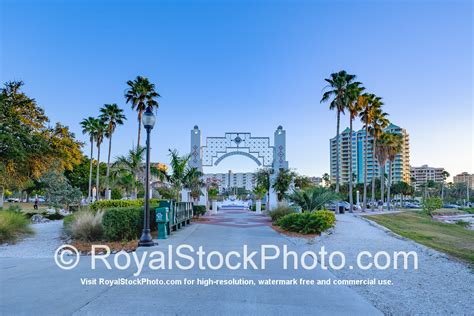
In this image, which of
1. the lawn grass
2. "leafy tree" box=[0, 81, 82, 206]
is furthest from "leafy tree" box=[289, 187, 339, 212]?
"leafy tree" box=[0, 81, 82, 206]

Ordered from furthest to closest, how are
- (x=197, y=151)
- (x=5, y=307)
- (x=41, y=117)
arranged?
(x=197, y=151)
(x=41, y=117)
(x=5, y=307)

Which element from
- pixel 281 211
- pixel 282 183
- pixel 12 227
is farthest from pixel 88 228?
pixel 282 183

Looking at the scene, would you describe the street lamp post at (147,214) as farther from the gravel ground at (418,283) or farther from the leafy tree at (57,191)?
the leafy tree at (57,191)

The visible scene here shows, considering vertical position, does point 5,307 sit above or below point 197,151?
below

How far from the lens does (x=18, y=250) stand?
10.8 m

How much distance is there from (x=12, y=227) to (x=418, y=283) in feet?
41.6

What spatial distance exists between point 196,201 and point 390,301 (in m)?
26.0

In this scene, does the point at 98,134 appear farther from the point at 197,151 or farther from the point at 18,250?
the point at 18,250

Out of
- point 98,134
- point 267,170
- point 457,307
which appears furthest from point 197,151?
point 457,307

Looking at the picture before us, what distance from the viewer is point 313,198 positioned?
16891 millimetres

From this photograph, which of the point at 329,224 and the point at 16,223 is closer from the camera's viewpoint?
the point at 16,223

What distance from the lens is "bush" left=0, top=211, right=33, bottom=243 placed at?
11.9 meters

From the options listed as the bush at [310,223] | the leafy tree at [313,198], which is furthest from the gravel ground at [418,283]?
the leafy tree at [313,198]

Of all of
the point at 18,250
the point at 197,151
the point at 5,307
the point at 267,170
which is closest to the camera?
the point at 5,307
